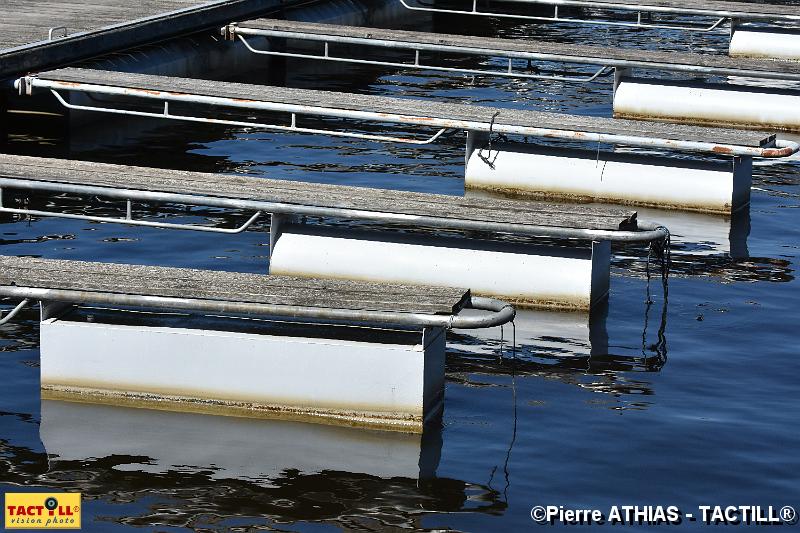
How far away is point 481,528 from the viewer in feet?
33.4

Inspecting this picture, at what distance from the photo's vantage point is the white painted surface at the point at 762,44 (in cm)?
2927

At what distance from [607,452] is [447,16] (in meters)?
25.7

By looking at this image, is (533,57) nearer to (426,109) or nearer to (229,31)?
(426,109)

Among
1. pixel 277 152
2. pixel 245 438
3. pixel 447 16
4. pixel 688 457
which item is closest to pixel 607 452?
pixel 688 457

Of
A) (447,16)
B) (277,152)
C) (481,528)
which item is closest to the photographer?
(481,528)

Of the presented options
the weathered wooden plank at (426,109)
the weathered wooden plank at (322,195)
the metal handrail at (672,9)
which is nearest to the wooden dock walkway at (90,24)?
the weathered wooden plank at (426,109)

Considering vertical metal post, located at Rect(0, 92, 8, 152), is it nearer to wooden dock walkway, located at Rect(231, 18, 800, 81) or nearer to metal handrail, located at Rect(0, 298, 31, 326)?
wooden dock walkway, located at Rect(231, 18, 800, 81)

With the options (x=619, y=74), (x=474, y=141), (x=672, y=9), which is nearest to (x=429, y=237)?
(x=474, y=141)

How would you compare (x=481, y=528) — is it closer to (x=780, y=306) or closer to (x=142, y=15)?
(x=780, y=306)

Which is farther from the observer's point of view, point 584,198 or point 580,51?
point 580,51

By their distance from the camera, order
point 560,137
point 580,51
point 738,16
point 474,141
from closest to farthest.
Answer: point 560,137 < point 474,141 < point 580,51 < point 738,16

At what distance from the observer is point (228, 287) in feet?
39.4

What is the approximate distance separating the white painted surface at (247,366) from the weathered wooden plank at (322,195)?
3.20 m

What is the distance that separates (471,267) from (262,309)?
151 inches
